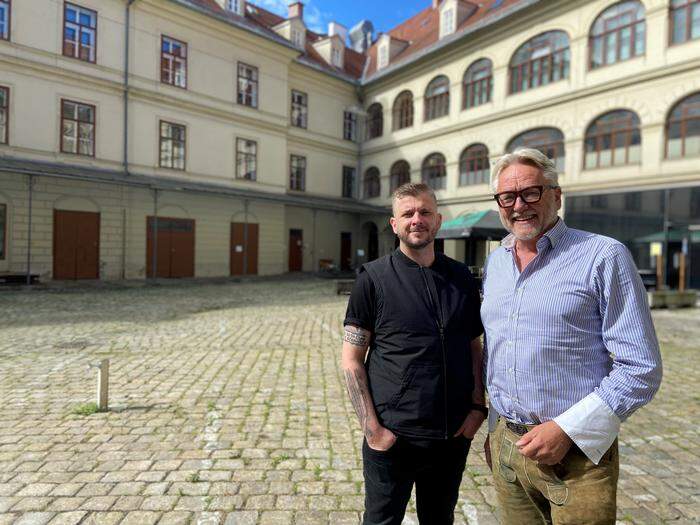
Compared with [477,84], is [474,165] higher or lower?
lower

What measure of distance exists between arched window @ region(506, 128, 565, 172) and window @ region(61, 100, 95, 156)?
1921cm

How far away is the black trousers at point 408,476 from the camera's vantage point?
2.04 meters

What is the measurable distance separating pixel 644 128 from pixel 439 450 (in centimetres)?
1997

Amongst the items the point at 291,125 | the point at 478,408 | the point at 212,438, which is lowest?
the point at 212,438

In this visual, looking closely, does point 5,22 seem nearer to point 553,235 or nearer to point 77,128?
point 77,128

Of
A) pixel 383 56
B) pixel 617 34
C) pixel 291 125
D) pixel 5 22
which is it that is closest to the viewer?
pixel 5 22

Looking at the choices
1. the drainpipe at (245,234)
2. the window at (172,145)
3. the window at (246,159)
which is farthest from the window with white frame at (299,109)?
the window at (172,145)

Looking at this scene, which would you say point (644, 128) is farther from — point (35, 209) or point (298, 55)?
point (35, 209)

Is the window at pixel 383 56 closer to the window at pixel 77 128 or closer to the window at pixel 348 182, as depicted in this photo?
the window at pixel 348 182

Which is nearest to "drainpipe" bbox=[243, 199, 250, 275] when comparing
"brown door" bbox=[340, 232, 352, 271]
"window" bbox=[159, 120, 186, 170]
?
"window" bbox=[159, 120, 186, 170]

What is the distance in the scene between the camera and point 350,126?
1210 inches

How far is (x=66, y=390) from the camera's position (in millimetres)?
5246

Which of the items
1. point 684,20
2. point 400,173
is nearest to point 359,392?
point 684,20

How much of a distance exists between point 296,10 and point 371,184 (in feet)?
40.6
